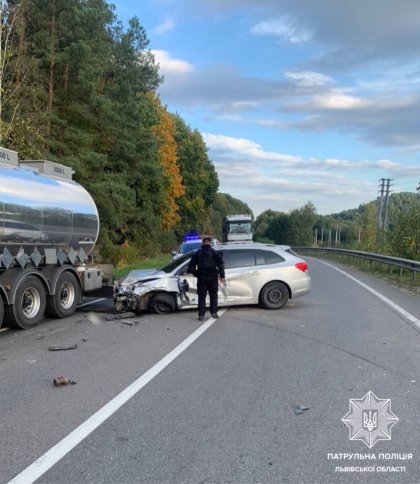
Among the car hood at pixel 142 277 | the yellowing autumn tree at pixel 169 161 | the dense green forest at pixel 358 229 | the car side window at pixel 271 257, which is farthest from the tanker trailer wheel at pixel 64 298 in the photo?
the yellowing autumn tree at pixel 169 161

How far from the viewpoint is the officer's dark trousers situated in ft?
34.9

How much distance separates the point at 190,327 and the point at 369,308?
454 cm

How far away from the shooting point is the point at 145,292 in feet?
36.8

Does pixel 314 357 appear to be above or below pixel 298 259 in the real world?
below

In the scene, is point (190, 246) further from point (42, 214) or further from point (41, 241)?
point (42, 214)

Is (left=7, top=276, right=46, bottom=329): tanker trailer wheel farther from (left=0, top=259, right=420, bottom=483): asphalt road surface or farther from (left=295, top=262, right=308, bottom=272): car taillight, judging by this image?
(left=295, top=262, right=308, bottom=272): car taillight

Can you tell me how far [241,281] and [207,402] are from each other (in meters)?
6.51

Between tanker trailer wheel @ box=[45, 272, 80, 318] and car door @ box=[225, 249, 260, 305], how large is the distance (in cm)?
341

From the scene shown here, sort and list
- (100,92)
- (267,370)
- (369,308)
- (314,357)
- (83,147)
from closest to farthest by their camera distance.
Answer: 1. (267,370)
2. (314,357)
3. (369,308)
4. (83,147)
5. (100,92)

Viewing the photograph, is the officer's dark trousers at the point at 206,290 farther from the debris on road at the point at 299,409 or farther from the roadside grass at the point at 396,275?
the roadside grass at the point at 396,275

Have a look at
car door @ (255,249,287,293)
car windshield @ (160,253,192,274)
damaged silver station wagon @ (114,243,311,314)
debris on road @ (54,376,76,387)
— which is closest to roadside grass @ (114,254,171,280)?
car windshield @ (160,253,192,274)

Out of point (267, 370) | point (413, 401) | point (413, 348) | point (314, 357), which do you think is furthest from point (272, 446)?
point (413, 348)

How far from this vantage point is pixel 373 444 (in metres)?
4.39

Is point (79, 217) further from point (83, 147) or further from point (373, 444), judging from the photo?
point (83, 147)
